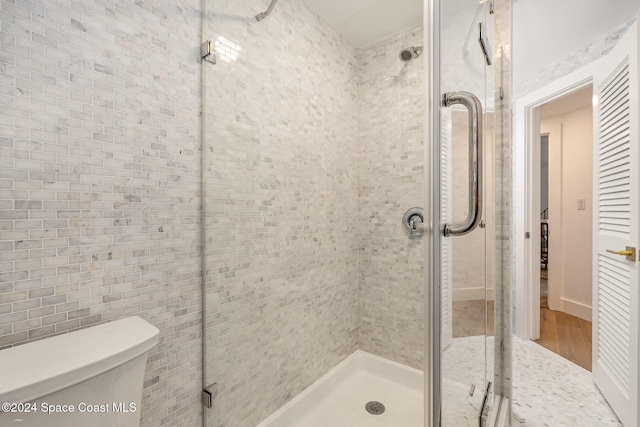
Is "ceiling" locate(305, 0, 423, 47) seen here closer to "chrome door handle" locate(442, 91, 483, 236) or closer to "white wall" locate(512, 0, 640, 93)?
"chrome door handle" locate(442, 91, 483, 236)

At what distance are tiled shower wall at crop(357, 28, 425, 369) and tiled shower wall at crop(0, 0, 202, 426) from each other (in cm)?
95

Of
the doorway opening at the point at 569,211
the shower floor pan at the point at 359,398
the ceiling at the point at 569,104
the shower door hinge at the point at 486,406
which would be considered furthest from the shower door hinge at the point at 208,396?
the ceiling at the point at 569,104

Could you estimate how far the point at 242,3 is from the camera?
45.0 inches

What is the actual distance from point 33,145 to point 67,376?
566 mm

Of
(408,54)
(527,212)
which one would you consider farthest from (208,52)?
(527,212)

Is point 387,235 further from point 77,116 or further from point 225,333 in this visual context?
point 77,116

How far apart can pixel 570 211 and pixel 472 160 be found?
11.0 feet

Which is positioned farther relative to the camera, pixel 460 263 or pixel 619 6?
pixel 619 6

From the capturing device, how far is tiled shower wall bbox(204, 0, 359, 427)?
3.66 feet

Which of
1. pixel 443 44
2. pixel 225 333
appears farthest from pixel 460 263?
pixel 225 333

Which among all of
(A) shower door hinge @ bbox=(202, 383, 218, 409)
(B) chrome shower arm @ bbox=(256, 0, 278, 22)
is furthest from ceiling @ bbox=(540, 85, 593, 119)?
(A) shower door hinge @ bbox=(202, 383, 218, 409)

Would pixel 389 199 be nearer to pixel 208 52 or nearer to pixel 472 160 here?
pixel 472 160

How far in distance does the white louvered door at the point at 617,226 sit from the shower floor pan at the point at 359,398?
1.04 meters

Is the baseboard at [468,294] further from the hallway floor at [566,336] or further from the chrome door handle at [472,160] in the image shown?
the hallway floor at [566,336]
